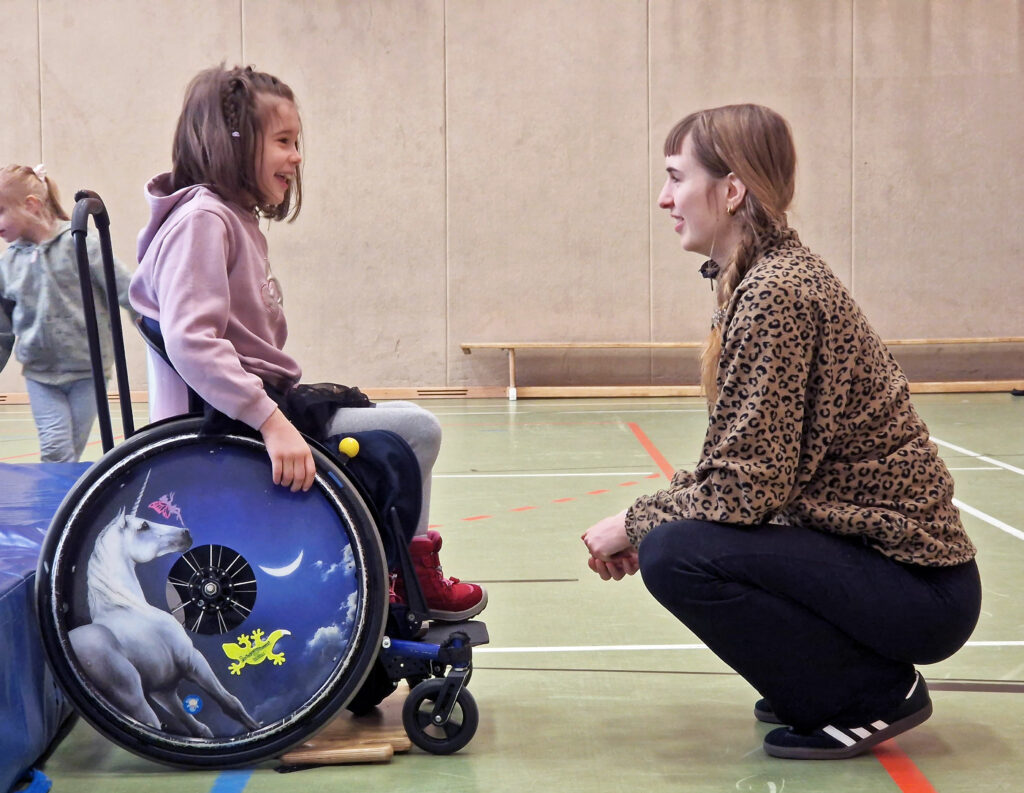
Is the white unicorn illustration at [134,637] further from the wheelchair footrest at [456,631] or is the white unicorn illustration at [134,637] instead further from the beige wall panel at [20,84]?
the beige wall panel at [20,84]

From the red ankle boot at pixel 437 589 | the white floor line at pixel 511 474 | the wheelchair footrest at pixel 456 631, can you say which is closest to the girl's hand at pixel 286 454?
the red ankle boot at pixel 437 589

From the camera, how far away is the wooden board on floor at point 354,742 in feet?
5.70

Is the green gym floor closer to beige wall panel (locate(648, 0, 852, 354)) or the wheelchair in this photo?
the wheelchair

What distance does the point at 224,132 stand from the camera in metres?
1.78

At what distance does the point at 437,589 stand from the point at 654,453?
3.69m

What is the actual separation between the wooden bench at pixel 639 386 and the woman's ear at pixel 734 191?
6698mm

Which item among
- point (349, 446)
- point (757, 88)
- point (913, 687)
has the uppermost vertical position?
point (757, 88)

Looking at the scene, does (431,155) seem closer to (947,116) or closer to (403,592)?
(947,116)

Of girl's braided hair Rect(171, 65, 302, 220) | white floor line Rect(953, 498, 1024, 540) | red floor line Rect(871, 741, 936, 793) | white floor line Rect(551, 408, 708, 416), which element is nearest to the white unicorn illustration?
girl's braided hair Rect(171, 65, 302, 220)

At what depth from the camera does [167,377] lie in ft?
5.90

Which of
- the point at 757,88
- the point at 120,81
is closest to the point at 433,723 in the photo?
the point at 757,88

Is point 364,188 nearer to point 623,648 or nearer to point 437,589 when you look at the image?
point 623,648

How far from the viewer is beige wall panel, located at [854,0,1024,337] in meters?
8.66

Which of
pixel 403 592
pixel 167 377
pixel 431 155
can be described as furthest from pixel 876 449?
pixel 431 155
